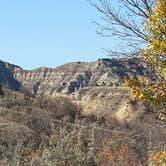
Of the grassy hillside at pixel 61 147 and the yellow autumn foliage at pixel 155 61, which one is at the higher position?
the yellow autumn foliage at pixel 155 61

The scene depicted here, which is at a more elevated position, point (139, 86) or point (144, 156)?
Answer: point (139, 86)

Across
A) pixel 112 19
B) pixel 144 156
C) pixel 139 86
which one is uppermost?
pixel 112 19

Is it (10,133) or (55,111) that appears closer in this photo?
(10,133)

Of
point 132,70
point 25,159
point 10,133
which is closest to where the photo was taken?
point 132,70

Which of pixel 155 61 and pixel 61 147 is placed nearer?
pixel 155 61

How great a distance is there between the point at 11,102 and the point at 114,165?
204 ft

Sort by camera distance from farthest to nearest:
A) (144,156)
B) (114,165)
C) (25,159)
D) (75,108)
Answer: (75,108), (144,156), (114,165), (25,159)

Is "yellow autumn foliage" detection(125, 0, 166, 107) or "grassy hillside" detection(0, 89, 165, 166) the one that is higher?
"yellow autumn foliage" detection(125, 0, 166, 107)

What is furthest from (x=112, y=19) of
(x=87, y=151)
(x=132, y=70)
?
(x=87, y=151)

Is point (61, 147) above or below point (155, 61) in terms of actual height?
below

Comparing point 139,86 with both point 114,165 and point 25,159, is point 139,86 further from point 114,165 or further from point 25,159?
point 114,165

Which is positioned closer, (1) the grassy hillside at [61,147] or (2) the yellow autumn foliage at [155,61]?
(2) the yellow autumn foliage at [155,61]

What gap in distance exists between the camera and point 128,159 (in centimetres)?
3847

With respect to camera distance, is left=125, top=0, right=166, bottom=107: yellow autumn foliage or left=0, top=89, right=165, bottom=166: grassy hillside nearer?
left=125, top=0, right=166, bottom=107: yellow autumn foliage
